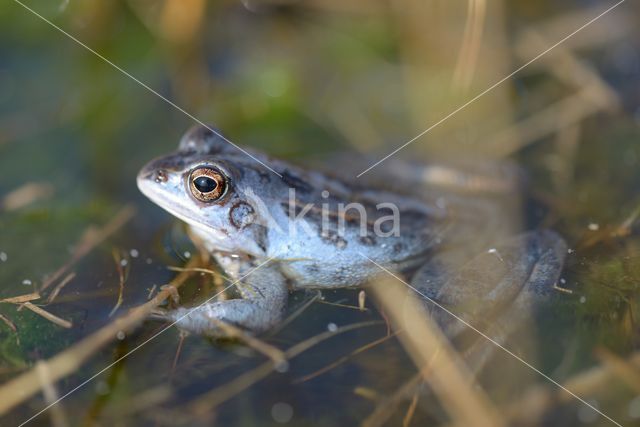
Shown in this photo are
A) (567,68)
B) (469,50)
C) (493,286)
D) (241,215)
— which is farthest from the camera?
(567,68)

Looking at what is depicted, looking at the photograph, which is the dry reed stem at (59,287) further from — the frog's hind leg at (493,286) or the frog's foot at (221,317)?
the frog's hind leg at (493,286)

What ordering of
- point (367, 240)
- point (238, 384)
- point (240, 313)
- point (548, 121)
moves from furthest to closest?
point (548, 121) < point (367, 240) < point (240, 313) < point (238, 384)

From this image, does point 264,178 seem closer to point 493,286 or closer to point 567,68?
point 493,286

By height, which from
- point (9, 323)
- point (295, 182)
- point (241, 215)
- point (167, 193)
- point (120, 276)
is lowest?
point (9, 323)

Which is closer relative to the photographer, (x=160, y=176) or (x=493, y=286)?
(x=493, y=286)

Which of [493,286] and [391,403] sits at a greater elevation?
[493,286]

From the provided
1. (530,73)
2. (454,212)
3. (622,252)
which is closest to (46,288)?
(454,212)

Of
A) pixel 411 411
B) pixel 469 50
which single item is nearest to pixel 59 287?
pixel 411 411

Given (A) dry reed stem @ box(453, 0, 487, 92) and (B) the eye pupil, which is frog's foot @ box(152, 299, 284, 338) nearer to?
(B) the eye pupil
